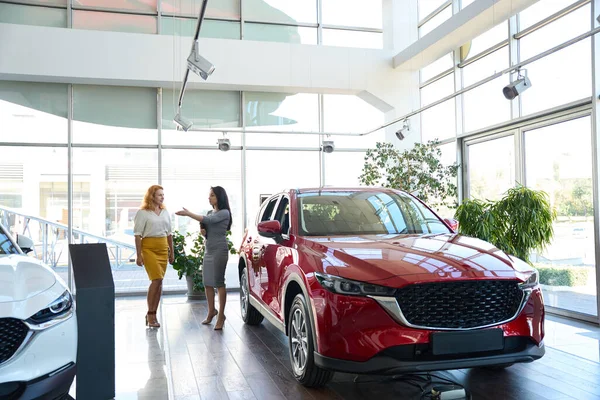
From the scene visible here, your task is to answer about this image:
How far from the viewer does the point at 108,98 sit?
8641 mm

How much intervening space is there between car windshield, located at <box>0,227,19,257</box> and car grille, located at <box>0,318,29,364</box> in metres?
1.02

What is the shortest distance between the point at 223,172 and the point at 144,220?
3.90 meters

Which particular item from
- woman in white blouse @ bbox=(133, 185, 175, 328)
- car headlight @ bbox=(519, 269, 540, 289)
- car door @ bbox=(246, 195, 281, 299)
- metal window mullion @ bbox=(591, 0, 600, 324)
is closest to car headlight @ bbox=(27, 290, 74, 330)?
car door @ bbox=(246, 195, 281, 299)

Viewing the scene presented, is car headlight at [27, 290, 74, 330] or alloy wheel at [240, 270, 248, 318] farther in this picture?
alloy wheel at [240, 270, 248, 318]

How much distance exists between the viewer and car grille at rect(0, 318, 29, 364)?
89.8 inches

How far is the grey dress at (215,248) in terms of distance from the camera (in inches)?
203

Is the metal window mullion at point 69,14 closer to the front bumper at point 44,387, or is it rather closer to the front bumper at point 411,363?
the front bumper at point 44,387

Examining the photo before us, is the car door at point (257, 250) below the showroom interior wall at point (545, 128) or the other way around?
below

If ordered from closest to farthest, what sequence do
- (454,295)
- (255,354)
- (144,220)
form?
(454,295) < (255,354) < (144,220)

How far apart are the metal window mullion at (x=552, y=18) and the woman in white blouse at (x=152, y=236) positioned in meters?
5.08

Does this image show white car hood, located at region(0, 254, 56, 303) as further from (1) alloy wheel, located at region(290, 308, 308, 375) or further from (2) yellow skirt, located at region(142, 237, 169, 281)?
(2) yellow skirt, located at region(142, 237, 169, 281)

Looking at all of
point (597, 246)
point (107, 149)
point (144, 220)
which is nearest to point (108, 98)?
point (107, 149)

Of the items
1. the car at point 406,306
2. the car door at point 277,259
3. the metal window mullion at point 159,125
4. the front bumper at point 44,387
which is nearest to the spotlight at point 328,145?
the metal window mullion at point 159,125

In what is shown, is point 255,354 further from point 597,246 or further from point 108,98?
point 108,98
